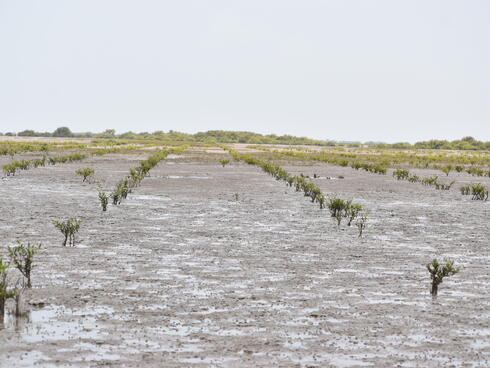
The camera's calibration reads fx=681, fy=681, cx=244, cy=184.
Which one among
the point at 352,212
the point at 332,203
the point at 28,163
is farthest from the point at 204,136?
the point at 352,212

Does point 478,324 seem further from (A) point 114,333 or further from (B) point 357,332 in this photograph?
(A) point 114,333

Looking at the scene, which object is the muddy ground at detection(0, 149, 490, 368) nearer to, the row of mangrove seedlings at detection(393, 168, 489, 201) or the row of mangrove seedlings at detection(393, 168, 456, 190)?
the row of mangrove seedlings at detection(393, 168, 489, 201)

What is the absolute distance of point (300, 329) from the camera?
6906mm

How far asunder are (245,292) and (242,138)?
160m

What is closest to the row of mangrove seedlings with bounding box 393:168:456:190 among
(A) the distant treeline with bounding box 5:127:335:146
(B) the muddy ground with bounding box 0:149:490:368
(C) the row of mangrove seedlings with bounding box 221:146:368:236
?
(C) the row of mangrove seedlings with bounding box 221:146:368:236

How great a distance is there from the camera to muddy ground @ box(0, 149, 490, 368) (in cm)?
613

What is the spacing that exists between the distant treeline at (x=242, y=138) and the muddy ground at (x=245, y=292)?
398 ft

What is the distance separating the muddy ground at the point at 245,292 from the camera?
6129 mm

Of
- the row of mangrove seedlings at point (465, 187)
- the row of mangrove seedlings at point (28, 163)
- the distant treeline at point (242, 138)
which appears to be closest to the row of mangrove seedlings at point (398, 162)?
the row of mangrove seedlings at point (465, 187)

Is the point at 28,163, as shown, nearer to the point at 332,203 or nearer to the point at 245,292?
the point at 332,203

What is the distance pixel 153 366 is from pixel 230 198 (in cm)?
1637

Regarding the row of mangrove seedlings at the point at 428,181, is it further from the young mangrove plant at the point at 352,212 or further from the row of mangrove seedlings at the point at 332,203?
the young mangrove plant at the point at 352,212

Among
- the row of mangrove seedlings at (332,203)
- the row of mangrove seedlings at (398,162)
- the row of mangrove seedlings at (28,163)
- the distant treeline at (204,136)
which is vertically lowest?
the row of mangrove seedlings at (28,163)

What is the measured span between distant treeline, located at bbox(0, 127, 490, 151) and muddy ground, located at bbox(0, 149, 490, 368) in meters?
121
